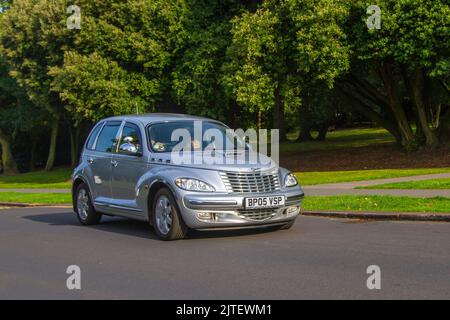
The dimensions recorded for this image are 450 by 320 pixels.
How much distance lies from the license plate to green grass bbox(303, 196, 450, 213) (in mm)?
3128

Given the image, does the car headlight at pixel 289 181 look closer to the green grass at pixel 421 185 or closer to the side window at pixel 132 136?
the side window at pixel 132 136

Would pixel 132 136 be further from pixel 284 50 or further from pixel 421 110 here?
pixel 421 110

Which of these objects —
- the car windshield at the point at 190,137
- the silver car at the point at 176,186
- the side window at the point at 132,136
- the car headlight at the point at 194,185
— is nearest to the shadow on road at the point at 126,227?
the silver car at the point at 176,186

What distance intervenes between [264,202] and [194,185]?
102cm

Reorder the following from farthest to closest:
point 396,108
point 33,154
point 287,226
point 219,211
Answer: point 33,154 < point 396,108 < point 287,226 < point 219,211

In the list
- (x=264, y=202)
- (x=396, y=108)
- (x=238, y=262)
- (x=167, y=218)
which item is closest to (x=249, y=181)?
(x=264, y=202)

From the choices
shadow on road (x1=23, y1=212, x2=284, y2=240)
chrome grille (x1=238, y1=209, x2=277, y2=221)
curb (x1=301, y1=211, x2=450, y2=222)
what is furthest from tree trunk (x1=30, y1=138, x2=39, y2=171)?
chrome grille (x1=238, y1=209, x2=277, y2=221)

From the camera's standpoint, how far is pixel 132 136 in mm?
11336

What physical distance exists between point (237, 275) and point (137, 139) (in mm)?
4452

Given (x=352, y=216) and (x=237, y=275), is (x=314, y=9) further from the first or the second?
(x=237, y=275)

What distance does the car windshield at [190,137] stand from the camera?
35.0ft

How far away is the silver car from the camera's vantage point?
9531 mm

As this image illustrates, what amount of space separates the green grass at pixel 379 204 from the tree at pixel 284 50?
11055 mm

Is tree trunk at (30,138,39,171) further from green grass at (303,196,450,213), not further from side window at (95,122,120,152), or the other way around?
side window at (95,122,120,152)
